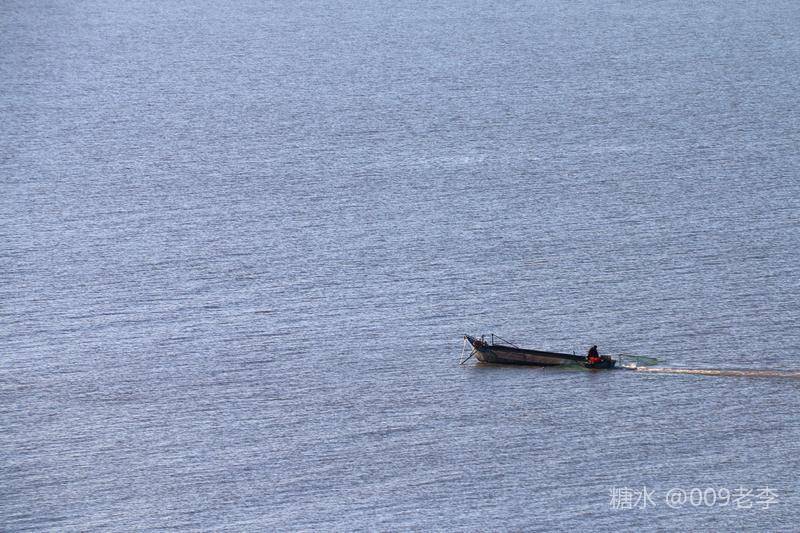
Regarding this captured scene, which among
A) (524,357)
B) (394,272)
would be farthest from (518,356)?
(394,272)

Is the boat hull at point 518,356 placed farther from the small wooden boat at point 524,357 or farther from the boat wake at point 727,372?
the boat wake at point 727,372

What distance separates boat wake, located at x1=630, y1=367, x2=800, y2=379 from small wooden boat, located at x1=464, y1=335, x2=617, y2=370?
92cm

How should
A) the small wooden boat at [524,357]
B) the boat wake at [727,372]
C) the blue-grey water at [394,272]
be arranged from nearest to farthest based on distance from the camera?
1. the blue-grey water at [394,272]
2. the boat wake at [727,372]
3. the small wooden boat at [524,357]

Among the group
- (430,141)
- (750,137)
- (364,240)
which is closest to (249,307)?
(364,240)

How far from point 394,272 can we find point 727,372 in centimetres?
892

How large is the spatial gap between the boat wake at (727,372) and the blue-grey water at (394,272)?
0.10 metres

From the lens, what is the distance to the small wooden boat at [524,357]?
27.1 meters

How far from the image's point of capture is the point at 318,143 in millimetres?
39906

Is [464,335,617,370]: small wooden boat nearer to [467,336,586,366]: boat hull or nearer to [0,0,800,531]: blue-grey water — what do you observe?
[467,336,586,366]: boat hull

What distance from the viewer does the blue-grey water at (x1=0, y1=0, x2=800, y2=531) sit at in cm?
2389

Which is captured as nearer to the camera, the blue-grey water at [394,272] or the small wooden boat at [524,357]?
the blue-grey water at [394,272]

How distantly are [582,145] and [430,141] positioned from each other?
15.8ft

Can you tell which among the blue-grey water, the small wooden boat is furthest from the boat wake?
the small wooden boat

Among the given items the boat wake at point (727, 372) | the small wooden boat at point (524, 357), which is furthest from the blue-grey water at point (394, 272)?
the small wooden boat at point (524, 357)
